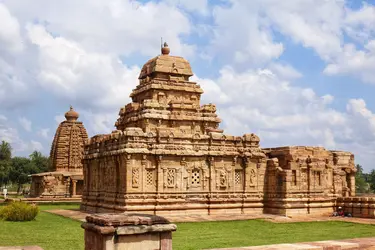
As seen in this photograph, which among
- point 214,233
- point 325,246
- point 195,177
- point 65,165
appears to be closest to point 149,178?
point 195,177

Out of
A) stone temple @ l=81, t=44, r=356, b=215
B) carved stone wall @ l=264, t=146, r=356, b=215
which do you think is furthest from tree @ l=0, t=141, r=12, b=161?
carved stone wall @ l=264, t=146, r=356, b=215

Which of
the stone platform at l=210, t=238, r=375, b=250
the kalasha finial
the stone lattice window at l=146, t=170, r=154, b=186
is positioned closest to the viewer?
the stone platform at l=210, t=238, r=375, b=250

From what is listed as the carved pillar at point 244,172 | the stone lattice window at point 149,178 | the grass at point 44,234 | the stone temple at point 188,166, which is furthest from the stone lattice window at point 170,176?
the grass at point 44,234

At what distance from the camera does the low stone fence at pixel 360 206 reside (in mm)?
23047

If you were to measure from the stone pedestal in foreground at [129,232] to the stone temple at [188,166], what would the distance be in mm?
15083

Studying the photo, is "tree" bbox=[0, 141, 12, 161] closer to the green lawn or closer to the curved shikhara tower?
the curved shikhara tower

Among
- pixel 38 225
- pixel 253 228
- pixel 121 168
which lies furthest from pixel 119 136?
pixel 253 228

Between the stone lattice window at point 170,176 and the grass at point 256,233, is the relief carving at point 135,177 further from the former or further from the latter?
the grass at point 256,233

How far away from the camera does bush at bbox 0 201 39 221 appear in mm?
20531

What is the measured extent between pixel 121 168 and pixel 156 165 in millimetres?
1728

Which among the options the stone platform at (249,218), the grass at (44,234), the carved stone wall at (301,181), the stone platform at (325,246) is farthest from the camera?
the carved stone wall at (301,181)

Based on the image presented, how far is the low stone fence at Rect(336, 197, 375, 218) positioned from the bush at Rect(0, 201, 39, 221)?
627 inches

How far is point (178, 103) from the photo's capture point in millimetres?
27109

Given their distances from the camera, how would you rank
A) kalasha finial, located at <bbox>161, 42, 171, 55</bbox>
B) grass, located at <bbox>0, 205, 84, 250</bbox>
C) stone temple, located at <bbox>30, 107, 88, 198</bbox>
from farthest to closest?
stone temple, located at <bbox>30, 107, 88, 198</bbox>
kalasha finial, located at <bbox>161, 42, 171, 55</bbox>
grass, located at <bbox>0, 205, 84, 250</bbox>
